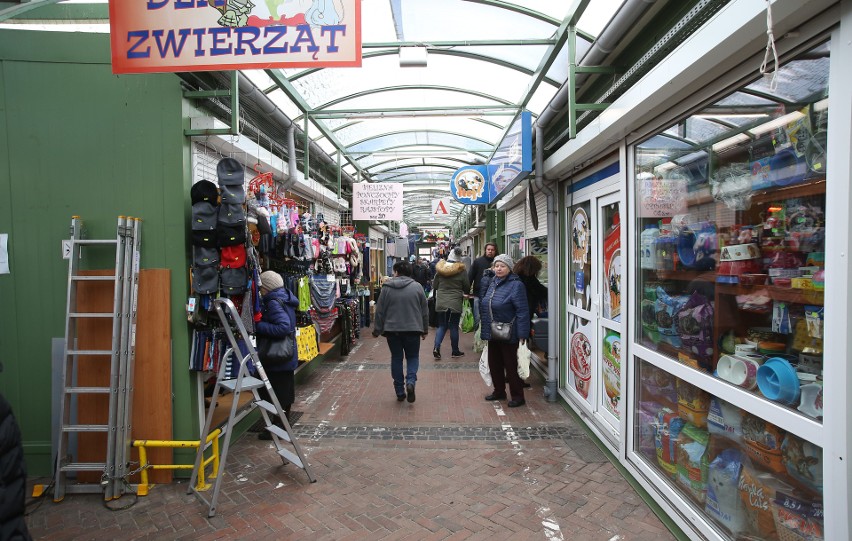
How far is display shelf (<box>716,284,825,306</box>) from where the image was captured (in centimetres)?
220

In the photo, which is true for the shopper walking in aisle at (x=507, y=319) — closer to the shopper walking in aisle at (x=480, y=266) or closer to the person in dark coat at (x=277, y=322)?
the person in dark coat at (x=277, y=322)

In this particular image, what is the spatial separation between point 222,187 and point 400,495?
2.80 m

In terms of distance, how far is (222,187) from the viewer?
3.97 m

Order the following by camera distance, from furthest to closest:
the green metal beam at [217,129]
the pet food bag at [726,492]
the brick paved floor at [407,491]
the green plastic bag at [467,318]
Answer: the green plastic bag at [467,318] → the green metal beam at [217,129] → the brick paved floor at [407,491] → the pet food bag at [726,492]

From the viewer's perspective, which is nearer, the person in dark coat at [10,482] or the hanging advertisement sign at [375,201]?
the person in dark coat at [10,482]

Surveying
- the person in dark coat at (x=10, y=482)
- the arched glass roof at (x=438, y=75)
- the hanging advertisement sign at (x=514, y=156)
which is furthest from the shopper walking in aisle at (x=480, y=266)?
the person in dark coat at (x=10, y=482)

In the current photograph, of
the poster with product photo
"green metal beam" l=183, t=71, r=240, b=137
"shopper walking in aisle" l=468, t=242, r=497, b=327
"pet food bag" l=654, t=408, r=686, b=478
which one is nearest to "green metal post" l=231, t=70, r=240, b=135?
"green metal beam" l=183, t=71, r=240, b=137

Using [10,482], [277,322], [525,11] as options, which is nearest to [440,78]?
[525,11]

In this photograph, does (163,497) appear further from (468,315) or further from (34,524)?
(468,315)

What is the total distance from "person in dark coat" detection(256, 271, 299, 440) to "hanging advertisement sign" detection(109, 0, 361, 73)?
87.2 inches

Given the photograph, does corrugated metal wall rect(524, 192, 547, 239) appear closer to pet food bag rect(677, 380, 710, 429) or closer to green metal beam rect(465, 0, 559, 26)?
green metal beam rect(465, 0, 559, 26)

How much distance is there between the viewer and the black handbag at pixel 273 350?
476 centimetres

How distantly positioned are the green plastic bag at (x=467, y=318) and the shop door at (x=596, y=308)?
9.47ft

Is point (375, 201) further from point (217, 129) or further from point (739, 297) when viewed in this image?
point (739, 297)
